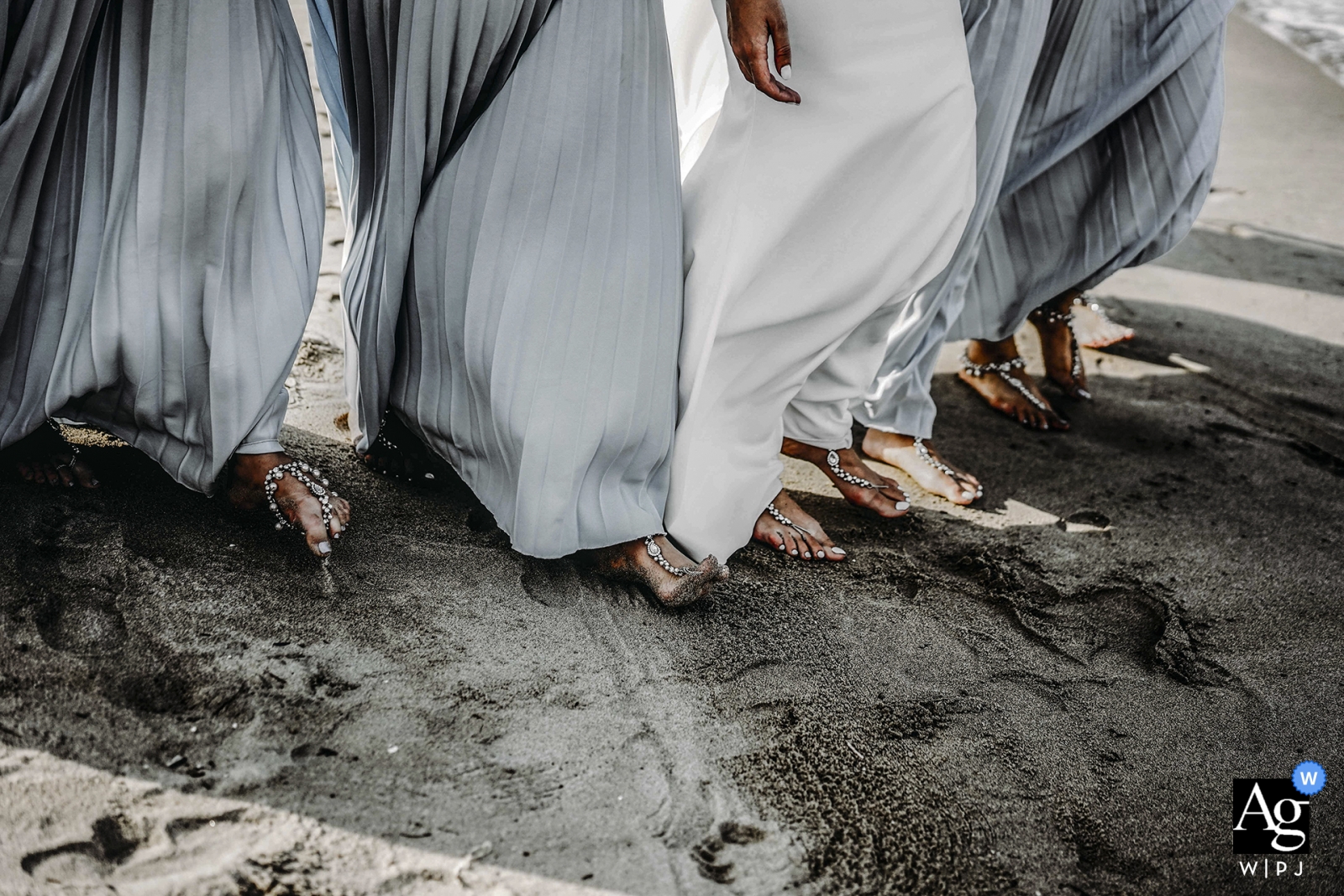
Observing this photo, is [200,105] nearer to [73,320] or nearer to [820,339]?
[73,320]

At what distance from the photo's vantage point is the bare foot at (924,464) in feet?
8.02

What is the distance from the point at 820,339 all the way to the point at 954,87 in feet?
1.60

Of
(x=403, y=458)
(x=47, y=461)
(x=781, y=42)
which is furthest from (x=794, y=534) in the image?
(x=47, y=461)

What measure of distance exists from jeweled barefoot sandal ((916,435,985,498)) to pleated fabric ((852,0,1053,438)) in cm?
3

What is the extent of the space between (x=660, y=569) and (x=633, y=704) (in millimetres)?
291

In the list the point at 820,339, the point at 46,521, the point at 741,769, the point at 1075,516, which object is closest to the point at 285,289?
the point at 46,521

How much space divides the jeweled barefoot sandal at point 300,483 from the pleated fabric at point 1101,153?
1655mm

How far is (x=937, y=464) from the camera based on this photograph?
250 cm

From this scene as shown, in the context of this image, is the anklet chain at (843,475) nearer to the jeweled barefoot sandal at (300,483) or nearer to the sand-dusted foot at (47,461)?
the jeweled barefoot sandal at (300,483)

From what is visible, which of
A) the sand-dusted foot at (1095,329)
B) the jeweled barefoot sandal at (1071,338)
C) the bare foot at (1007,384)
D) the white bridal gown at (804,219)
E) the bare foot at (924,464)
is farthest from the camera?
the sand-dusted foot at (1095,329)

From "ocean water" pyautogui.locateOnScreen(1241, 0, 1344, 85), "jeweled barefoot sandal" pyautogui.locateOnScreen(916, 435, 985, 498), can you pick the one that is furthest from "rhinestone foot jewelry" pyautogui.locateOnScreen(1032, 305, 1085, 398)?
"ocean water" pyautogui.locateOnScreen(1241, 0, 1344, 85)

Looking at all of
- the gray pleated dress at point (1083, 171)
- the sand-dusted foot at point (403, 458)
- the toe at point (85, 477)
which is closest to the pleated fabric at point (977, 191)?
the gray pleated dress at point (1083, 171)

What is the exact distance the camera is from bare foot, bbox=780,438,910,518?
231 cm

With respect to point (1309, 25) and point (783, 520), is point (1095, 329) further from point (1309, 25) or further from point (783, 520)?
point (1309, 25)
